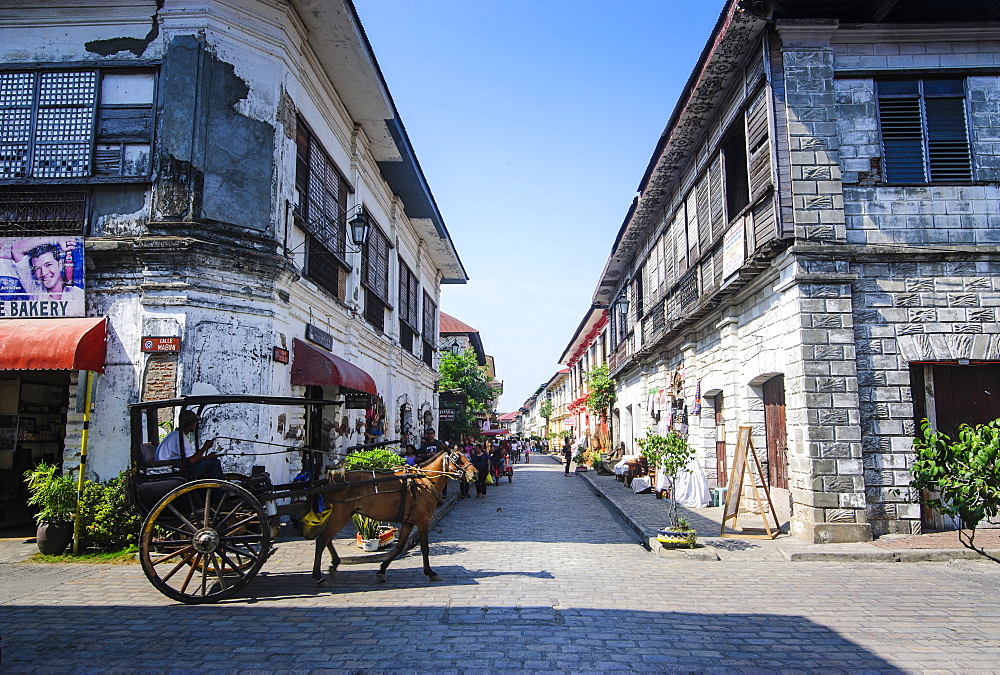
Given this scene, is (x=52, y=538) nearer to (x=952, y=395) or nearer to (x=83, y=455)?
(x=83, y=455)

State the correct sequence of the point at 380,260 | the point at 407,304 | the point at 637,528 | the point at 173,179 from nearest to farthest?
1. the point at 173,179
2. the point at 637,528
3. the point at 380,260
4. the point at 407,304

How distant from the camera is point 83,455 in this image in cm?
852

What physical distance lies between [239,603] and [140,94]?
759cm

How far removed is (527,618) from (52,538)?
6494mm

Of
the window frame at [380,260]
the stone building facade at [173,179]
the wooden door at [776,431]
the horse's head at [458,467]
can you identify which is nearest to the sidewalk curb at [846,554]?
the wooden door at [776,431]

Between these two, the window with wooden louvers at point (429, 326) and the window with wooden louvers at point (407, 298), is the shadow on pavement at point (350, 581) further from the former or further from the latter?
the window with wooden louvers at point (429, 326)

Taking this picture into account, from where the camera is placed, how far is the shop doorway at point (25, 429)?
430 inches

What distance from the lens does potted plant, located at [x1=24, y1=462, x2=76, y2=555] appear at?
8172mm

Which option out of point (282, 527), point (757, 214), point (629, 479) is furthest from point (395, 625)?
point (629, 479)

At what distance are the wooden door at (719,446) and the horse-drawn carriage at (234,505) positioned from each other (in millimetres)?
7516

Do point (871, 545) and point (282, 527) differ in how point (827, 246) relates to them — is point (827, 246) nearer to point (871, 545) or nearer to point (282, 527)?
point (871, 545)

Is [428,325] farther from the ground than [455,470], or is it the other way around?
[428,325]

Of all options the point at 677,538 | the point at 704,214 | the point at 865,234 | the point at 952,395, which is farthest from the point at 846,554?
the point at 704,214

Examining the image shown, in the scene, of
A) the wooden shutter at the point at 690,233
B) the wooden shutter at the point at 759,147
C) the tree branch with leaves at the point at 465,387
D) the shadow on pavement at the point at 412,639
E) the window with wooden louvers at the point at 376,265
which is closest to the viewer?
the shadow on pavement at the point at 412,639
